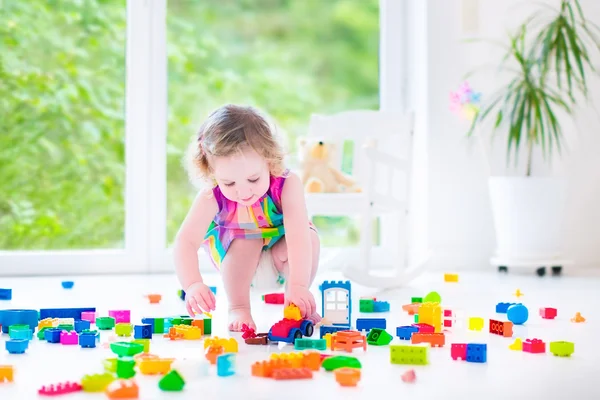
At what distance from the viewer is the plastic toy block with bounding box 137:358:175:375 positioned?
1.37 metres

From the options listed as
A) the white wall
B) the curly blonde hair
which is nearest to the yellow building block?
the curly blonde hair

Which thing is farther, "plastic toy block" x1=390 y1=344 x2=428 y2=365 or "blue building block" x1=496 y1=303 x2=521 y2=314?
"blue building block" x1=496 y1=303 x2=521 y2=314

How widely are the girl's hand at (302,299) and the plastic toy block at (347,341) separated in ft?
0.56

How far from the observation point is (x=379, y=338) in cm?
166

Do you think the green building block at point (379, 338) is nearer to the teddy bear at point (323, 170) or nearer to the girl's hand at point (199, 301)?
the girl's hand at point (199, 301)

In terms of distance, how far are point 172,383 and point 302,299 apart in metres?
0.57

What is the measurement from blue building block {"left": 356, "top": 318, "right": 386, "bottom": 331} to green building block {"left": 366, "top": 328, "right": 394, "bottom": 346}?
0.12 meters

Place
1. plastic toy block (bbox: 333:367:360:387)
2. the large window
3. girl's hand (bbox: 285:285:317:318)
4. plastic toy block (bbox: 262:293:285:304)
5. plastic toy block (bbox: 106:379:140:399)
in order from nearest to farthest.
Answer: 1. plastic toy block (bbox: 106:379:140:399)
2. plastic toy block (bbox: 333:367:360:387)
3. girl's hand (bbox: 285:285:317:318)
4. plastic toy block (bbox: 262:293:285:304)
5. the large window

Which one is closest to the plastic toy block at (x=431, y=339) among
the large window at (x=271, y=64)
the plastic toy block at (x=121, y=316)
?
the plastic toy block at (x=121, y=316)

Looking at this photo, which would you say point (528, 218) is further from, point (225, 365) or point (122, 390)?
point (122, 390)

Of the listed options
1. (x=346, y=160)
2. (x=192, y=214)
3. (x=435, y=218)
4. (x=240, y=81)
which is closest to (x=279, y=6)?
(x=240, y=81)

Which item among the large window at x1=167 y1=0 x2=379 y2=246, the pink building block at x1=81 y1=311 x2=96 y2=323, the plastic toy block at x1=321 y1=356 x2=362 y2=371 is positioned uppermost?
the large window at x1=167 y1=0 x2=379 y2=246

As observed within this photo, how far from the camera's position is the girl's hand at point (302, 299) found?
1.77 m

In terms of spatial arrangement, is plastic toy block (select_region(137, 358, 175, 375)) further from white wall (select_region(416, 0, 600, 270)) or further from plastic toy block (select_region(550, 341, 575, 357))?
white wall (select_region(416, 0, 600, 270))
